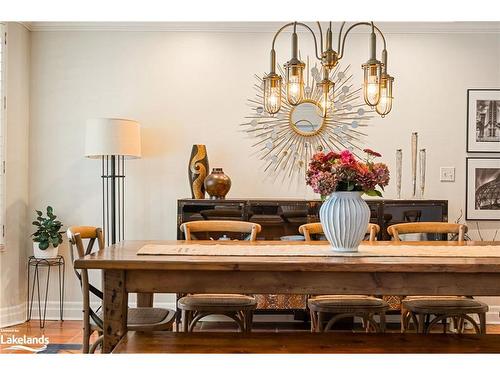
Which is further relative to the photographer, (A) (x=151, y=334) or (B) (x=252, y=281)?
(A) (x=151, y=334)

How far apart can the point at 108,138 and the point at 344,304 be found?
7.30ft

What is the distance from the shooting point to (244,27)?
15.4 feet

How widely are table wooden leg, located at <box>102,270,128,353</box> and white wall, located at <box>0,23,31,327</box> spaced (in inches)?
96.5

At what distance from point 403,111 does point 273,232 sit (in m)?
1.54

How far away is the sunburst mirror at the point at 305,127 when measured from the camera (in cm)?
467

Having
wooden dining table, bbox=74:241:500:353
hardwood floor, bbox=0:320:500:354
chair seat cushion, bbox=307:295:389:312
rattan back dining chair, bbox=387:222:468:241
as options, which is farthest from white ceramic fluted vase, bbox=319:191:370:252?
hardwood floor, bbox=0:320:500:354

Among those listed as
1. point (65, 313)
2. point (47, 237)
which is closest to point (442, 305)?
point (47, 237)

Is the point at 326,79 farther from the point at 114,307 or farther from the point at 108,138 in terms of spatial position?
the point at 108,138

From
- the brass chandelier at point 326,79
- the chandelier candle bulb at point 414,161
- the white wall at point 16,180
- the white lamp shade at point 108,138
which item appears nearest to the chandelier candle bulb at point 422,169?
the chandelier candle bulb at point 414,161

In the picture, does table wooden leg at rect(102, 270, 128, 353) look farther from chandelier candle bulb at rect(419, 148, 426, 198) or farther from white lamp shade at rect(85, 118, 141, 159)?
chandelier candle bulb at rect(419, 148, 426, 198)

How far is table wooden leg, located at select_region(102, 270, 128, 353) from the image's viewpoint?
2236 millimetres

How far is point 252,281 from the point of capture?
7.24 feet

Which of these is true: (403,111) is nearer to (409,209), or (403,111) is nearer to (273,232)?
(409,209)
